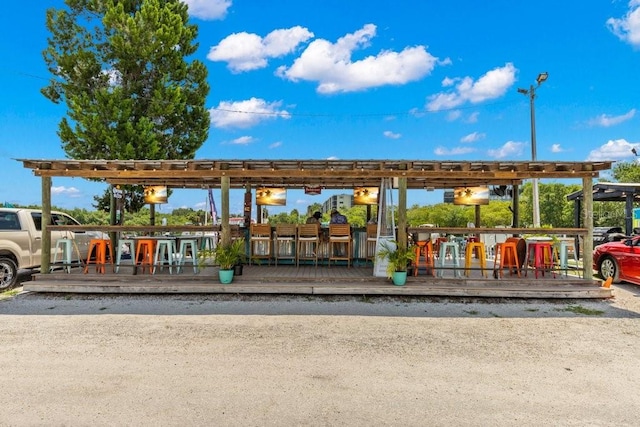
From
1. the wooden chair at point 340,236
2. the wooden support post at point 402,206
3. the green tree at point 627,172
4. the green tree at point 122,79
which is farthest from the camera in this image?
the green tree at point 627,172

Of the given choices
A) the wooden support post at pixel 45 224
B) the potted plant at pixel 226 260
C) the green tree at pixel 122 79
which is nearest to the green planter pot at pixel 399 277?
the potted plant at pixel 226 260

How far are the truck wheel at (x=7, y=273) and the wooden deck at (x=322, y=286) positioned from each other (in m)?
0.98

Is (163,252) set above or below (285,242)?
below

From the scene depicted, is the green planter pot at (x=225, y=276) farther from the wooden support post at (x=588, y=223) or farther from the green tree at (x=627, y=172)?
the green tree at (x=627, y=172)

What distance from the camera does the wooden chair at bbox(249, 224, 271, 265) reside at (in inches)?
378

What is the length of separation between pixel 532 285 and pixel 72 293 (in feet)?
29.4

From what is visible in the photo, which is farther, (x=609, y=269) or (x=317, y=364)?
(x=609, y=269)

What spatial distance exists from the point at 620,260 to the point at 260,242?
825 cm

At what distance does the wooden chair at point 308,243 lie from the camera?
31.1 ft

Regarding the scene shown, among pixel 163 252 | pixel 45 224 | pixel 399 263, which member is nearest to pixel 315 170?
pixel 399 263

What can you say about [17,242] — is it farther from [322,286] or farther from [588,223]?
[588,223]

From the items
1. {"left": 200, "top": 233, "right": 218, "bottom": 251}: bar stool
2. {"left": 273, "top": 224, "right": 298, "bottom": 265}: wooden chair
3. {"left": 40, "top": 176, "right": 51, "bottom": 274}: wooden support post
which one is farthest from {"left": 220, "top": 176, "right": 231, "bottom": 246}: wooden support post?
{"left": 40, "top": 176, "right": 51, "bottom": 274}: wooden support post

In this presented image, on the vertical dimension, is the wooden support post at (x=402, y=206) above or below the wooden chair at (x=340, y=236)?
above

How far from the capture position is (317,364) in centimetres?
415
